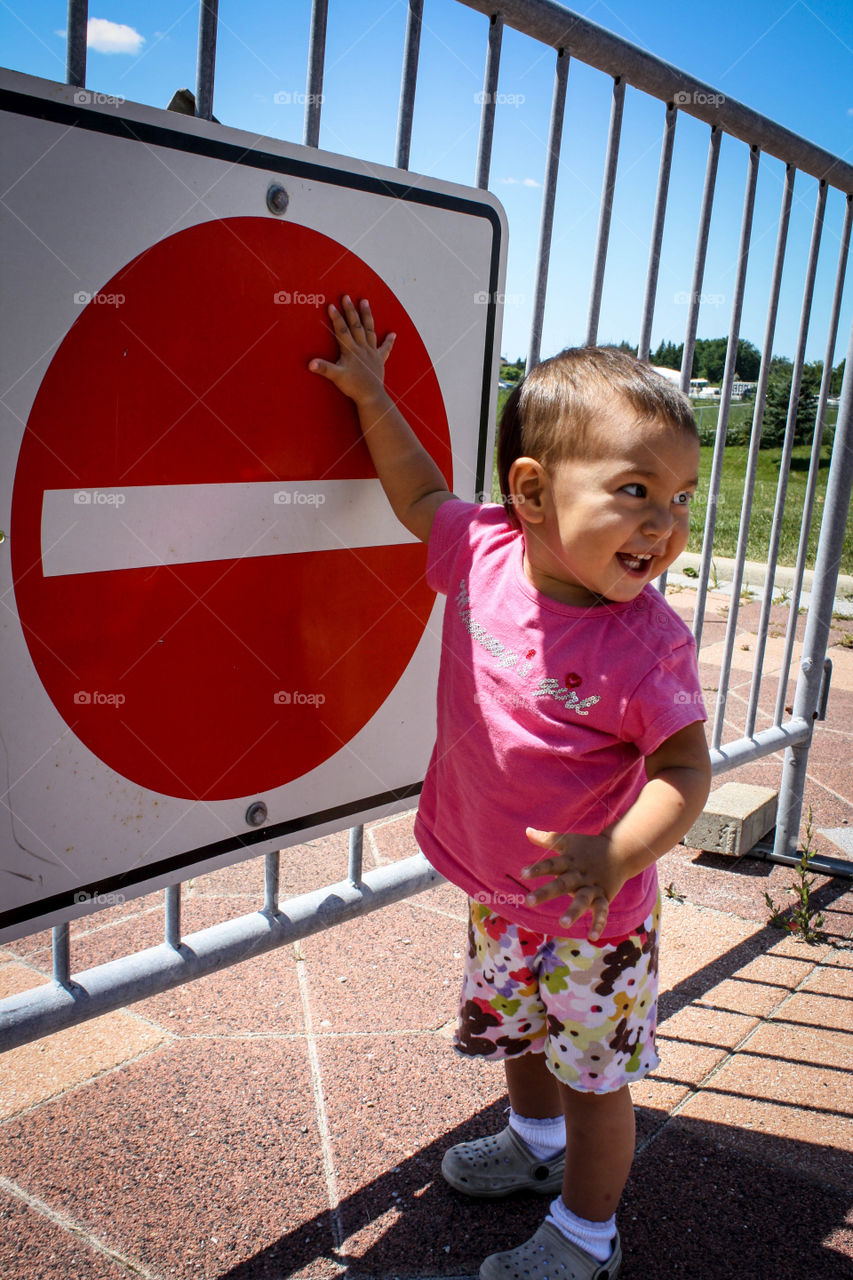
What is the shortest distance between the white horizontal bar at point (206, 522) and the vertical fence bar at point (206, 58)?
0.51m

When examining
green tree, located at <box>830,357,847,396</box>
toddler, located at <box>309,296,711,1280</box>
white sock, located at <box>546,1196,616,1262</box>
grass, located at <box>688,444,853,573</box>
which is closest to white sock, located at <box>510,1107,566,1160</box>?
toddler, located at <box>309,296,711,1280</box>

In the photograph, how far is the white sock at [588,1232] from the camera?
1598mm

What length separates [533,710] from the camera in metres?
1.53

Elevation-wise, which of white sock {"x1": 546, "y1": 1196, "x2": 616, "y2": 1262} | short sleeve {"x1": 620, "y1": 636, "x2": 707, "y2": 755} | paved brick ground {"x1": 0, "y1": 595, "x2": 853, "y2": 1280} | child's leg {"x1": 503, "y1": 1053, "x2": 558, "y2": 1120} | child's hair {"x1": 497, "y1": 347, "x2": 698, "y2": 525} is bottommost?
paved brick ground {"x1": 0, "y1": 595, "x2": 853, "y2": 1280}

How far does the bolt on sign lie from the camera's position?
1.24 meters

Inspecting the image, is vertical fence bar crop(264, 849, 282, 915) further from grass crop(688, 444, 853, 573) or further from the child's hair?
grass crop(688, 444, 853, 573)

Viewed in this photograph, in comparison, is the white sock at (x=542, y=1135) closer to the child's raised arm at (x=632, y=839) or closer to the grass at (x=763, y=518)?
the child's raised arm at (x=632, y=839)

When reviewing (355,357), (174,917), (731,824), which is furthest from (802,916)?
(355,357)

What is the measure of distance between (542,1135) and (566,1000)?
15.2 inches

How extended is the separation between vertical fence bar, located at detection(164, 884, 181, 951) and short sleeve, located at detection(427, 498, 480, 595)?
0.66m

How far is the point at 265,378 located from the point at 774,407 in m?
13.7

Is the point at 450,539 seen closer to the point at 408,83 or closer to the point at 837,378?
the point at 408,83

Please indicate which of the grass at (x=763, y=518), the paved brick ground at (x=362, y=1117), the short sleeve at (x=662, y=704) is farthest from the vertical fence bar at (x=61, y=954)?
the grass at (x=763, y=518)

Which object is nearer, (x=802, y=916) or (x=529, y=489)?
(x=529, y=489)
